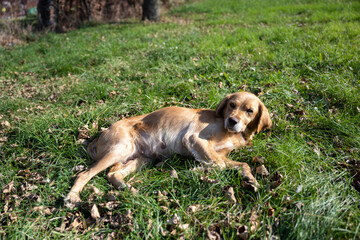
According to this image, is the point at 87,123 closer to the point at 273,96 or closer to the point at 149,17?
the point at 273,96

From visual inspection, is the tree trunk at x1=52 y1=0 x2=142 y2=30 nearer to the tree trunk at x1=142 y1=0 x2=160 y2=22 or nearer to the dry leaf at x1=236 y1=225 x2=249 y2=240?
the tree trunk at x1=142 y1=0 x2=160 y2=22

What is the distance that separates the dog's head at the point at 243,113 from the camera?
11.5ft

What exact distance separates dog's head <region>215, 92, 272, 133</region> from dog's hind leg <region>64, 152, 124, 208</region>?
1494 mm

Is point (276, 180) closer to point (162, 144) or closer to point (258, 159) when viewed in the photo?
point (258, 159)

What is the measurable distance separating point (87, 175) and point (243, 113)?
2.11m

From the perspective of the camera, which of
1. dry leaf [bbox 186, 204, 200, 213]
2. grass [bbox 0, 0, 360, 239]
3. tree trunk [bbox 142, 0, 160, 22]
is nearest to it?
grass [bbox 0, 0, 360, 239]

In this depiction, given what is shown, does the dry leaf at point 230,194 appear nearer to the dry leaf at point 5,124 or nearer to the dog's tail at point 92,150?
the dog's tail at point 92,150

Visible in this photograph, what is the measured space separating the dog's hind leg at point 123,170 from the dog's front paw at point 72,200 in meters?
0.44

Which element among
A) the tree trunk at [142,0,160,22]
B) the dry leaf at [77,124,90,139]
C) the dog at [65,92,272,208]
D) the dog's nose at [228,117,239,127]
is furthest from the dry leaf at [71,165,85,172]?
the tree trunk at [142,0,160,22]

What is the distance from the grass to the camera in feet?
8.95

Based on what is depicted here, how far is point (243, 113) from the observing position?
360cm

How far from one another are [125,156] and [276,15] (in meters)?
10.1

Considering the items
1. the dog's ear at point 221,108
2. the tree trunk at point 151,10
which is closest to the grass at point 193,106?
the dog's ear at point 221,108

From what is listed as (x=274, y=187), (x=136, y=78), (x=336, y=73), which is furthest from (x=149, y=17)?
(x=274, y=187)
